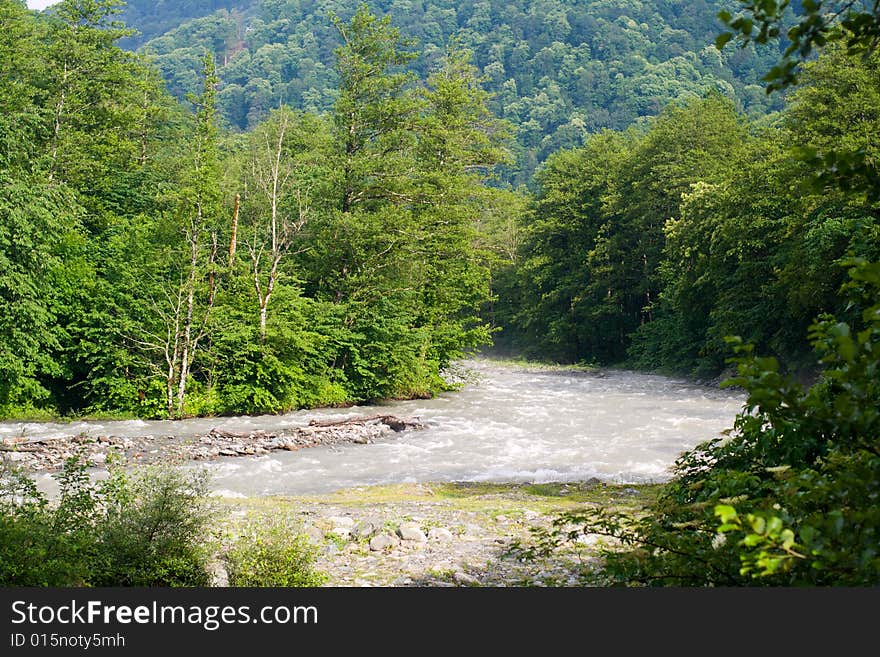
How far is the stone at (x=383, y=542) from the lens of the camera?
9.45 m

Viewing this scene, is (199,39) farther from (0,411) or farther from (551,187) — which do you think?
(0,411)

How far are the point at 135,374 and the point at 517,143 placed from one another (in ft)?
344

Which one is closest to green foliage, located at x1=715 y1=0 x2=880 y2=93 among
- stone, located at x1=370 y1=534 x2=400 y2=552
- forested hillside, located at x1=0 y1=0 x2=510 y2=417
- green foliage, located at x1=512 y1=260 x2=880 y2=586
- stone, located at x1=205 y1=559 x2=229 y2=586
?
green foliage, located at x1=512 y1=260 x2=880 y2=586

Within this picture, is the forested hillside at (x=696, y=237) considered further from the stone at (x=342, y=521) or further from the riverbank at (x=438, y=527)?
the stone at (x=342, y=521)

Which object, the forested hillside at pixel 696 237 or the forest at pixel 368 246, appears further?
the forested hillside at pixel 696 237

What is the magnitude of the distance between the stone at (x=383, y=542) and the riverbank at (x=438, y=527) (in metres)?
0.01

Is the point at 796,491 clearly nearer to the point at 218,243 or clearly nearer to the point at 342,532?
the point at 342,532

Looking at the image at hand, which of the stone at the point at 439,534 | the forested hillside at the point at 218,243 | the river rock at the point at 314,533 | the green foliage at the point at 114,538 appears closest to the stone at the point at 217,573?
the green foliage at the point at 114,538

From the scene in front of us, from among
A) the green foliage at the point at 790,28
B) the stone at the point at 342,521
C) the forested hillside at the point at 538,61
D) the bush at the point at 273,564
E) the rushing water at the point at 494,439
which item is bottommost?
the rushing water at the point at 494,439

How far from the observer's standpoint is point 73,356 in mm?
22844

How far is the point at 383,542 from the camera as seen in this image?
9.61 metres

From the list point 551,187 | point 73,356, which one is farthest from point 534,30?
point 73,356

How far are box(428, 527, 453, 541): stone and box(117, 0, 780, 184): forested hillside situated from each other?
99.4 metres

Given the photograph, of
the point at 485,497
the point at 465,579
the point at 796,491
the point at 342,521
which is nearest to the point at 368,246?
the point at 485,497
